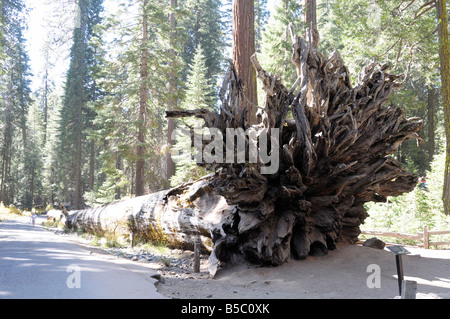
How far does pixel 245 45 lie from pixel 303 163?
15.7ft

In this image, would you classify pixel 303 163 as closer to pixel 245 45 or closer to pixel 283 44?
pixel 245 45

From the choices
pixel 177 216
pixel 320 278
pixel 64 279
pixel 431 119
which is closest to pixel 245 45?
pixel 177 216

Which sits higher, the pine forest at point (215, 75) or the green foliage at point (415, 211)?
the pine forest at point (215, 75)

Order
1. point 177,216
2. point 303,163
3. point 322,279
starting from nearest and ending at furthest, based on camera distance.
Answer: point 322,279, point 303,163, point 177,216

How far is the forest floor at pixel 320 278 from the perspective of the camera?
4527 mm

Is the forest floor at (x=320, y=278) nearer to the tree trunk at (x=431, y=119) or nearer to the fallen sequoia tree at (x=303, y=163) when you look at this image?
the fallen sequoia tree at (x=303, y=163)

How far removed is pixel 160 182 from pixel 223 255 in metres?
12.3

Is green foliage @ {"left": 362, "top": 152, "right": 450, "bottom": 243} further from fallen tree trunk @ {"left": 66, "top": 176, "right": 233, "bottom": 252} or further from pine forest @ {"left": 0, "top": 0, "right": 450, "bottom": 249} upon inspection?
fallen tree trunk @ {"left": 66, "top": 176, "right": 233, "bottom": 252}

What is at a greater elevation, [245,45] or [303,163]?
[245,45]

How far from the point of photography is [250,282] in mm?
5297

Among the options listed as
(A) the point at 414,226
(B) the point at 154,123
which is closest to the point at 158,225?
(B) the point at 154,123

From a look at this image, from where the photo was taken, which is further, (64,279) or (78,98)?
(78,98)

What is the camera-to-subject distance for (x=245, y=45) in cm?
929

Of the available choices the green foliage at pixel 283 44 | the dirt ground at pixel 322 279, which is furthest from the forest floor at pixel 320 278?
the green foliage at pixel 283 44
